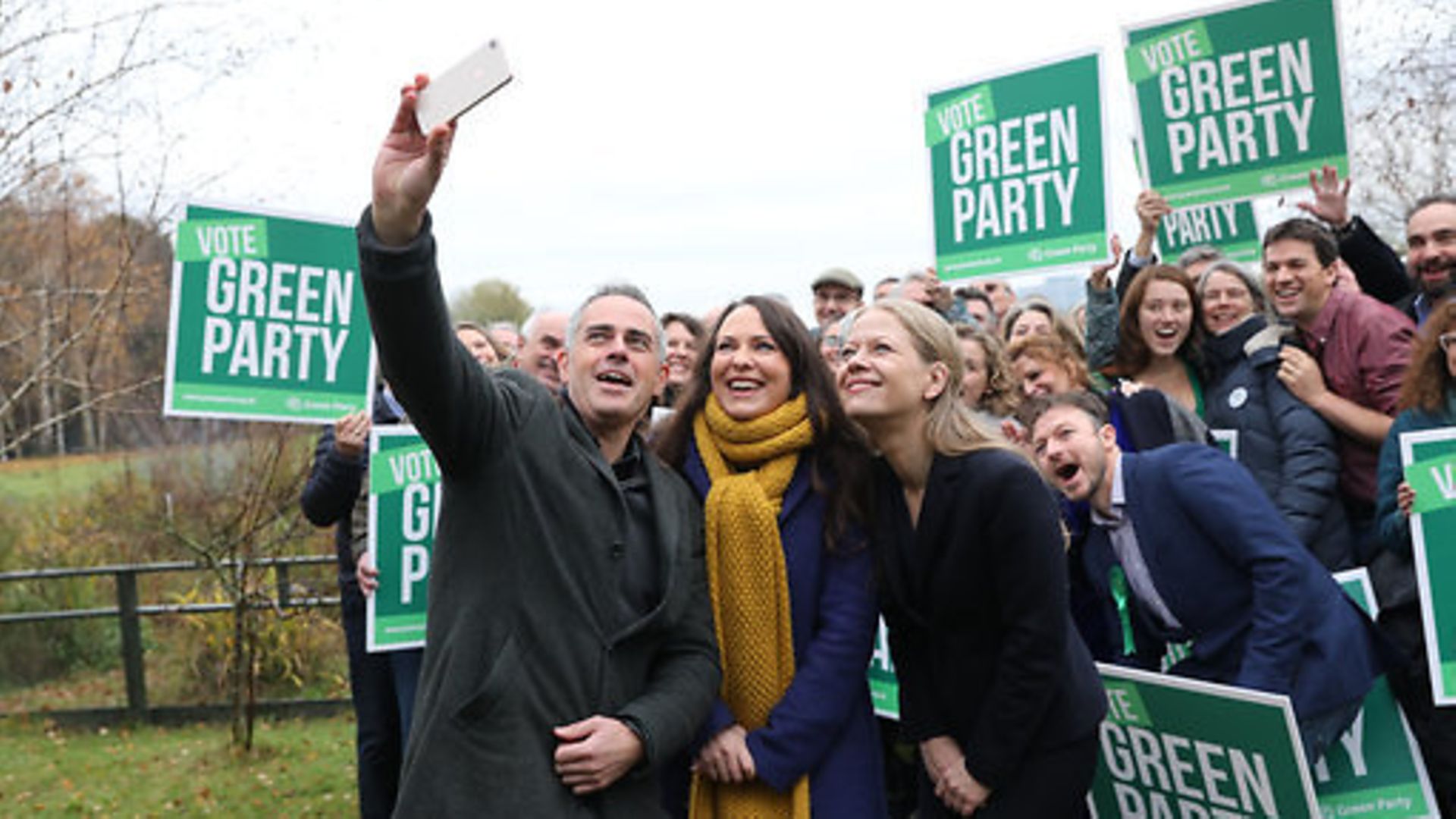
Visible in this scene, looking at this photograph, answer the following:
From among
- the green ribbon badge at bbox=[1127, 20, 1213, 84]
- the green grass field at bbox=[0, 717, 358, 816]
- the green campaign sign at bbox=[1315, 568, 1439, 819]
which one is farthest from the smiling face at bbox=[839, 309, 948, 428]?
the green grass field at bbox=[0, 717, 358, 816]

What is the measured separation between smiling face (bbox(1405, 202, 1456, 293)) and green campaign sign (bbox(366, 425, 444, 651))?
401 cm

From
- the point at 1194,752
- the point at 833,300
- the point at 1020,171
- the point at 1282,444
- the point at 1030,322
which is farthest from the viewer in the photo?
the point at 833,300

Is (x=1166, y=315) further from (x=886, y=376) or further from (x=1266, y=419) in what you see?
(x=886, y=376)

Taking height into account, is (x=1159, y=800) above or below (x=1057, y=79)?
below

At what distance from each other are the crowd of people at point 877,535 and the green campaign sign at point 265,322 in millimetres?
1082

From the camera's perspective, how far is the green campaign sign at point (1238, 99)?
248 inches

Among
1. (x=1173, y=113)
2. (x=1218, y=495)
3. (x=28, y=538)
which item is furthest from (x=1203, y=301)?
(x=28, y=538)

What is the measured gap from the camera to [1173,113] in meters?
6.68

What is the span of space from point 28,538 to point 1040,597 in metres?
12.5

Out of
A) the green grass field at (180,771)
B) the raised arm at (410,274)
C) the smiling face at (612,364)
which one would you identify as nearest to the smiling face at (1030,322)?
the smiling face at (612,364)

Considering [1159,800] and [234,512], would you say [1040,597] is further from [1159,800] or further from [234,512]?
[234,512]

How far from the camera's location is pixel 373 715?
236 inches

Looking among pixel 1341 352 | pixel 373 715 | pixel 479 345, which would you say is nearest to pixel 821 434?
pixel 1341 352

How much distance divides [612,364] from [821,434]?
2.36 feet
